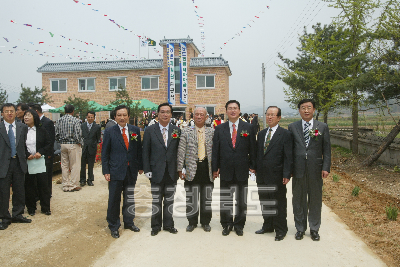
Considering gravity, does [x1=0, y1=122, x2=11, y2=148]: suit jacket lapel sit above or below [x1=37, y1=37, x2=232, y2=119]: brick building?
below

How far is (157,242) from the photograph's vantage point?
4.50 meters

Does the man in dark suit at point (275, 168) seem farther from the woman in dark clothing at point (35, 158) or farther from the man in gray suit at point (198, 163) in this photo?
the woman in dark clothing at point (35, 158)

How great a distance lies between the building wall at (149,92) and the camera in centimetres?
2678

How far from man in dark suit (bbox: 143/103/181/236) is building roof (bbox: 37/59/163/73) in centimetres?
2297

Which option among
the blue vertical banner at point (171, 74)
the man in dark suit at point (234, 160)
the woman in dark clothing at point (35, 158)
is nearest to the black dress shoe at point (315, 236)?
the man in dark suit at point (234, 160)

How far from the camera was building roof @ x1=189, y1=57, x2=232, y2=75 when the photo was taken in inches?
1041

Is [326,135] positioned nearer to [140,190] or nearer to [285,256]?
[285,256]

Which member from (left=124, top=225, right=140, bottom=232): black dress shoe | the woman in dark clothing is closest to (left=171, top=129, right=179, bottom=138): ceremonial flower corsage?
(left=124, top=225, right=140, bottom=232): black dress shoe

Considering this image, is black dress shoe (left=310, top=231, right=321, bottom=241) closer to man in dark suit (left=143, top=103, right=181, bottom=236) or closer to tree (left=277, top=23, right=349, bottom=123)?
man in dark suit (left=143, top=103, right=181, bottom=236)

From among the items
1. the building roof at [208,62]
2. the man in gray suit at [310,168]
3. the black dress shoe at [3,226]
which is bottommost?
the black dress shoe at [3,226]

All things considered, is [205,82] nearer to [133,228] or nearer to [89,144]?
[89,144]

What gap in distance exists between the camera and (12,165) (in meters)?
5.40

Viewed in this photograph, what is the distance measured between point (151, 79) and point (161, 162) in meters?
23.7

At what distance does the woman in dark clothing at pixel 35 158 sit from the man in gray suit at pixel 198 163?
274 cm
